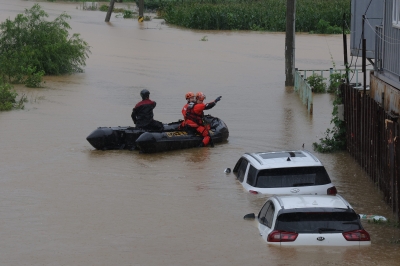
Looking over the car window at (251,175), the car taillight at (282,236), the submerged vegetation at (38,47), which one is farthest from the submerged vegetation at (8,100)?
the car taillight at (282,236)

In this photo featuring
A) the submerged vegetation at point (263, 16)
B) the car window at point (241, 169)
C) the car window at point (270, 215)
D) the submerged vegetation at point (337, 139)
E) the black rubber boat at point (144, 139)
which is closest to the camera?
the car window at point (270, 215)

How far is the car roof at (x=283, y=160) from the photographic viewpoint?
43.3 feet

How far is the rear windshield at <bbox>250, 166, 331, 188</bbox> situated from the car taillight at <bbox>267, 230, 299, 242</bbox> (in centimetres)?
259

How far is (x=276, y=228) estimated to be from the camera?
10.6 m

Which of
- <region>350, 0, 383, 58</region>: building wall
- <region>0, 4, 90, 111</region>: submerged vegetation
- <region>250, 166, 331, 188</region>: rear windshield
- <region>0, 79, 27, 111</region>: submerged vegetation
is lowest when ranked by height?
<region>0, 79, 27, 111</region>: submerged vegetation

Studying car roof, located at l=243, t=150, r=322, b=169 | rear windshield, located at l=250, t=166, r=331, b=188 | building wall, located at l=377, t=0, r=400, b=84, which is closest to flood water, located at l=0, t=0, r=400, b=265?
rear windshield, located at l=250, t=166, r=331, b=188

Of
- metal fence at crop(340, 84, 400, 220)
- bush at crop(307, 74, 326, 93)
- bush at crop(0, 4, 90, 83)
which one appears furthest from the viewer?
bush at crop(0, 4, 90, 83)

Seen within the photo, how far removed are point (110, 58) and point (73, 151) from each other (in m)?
20.6

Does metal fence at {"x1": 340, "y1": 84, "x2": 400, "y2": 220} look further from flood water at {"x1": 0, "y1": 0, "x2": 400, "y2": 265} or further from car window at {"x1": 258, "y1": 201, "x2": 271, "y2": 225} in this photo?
car window at {"x1": 258, "y1": 201, "x2": 271, "y2": 225}

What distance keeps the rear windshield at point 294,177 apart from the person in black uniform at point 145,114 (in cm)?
684

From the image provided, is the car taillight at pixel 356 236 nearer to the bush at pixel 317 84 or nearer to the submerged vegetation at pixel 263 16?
the bush at pixel 317 84

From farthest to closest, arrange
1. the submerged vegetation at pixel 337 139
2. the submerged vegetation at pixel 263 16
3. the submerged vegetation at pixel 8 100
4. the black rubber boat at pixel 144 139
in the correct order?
1. the submerged vegetation at pixel 263 16
2. the submerged vegetation at pixel 8 100
3. the submerged vegetation at pixel 337 139
4. the black rubber boat at pixel 144 139

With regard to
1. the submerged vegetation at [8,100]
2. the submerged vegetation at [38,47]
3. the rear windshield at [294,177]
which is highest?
the submerged vegetation at [38,47]

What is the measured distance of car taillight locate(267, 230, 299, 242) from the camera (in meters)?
10.5
